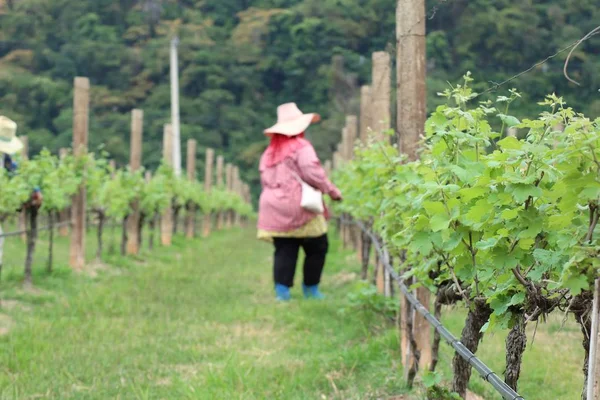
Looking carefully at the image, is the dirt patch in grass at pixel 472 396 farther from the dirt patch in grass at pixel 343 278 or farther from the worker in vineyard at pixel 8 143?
the dirt patch in grass at pixel 343 278

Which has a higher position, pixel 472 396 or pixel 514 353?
pixel 514 353

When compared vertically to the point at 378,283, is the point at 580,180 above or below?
above

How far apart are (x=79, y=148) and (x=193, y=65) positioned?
44.5m

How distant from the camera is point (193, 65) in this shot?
55.4 metres

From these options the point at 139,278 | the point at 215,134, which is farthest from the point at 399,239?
the point at 215,134

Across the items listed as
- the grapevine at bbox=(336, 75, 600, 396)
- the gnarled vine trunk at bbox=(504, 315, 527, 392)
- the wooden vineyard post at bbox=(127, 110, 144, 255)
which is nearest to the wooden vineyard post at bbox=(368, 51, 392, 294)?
the grapevine at bbox=(336, 75, 600, 396)

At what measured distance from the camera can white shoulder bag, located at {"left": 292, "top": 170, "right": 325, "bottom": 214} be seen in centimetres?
839

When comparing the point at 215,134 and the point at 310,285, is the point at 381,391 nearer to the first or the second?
the point at 310,285

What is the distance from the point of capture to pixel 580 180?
2.04 metres


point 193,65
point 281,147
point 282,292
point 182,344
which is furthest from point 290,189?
point 193,65

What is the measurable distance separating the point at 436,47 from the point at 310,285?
550cm

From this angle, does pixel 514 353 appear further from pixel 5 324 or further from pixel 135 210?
pixel 135 210

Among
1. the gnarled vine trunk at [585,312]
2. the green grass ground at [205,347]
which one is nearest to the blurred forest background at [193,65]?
the green grass ground at [205,347]

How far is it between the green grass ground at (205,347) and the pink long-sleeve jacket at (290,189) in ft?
2.60
